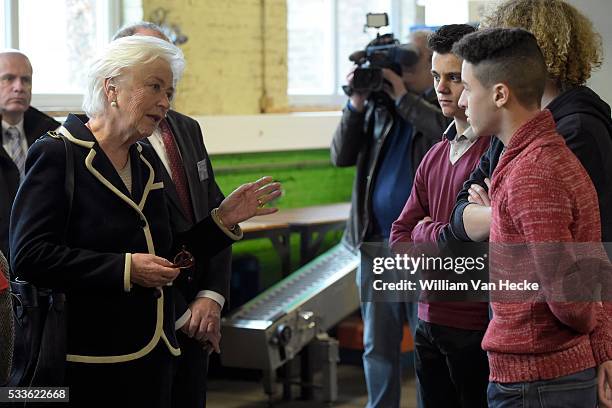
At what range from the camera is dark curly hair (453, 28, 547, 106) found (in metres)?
2.22

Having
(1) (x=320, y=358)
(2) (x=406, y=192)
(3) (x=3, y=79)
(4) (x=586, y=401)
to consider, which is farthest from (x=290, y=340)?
(4) (x=586, y=401)

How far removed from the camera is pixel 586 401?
2.15 metres

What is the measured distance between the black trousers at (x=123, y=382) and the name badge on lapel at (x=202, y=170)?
2.35 feet

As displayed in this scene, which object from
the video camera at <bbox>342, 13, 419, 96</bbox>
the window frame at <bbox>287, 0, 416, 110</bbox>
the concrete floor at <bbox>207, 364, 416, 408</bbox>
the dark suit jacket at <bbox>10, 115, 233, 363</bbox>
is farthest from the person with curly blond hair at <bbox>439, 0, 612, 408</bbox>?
the window frame at <bbox>287, 0, 416, 110</bbox>

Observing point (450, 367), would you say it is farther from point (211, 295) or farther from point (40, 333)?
point (40, 333)

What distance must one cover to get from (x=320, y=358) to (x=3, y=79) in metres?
2.34

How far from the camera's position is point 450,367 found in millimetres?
2684

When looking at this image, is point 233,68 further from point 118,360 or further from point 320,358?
point 118,360

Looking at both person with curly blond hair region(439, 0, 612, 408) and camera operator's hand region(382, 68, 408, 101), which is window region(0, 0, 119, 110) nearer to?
camera operator's hand region(382, 68, 408, 101)

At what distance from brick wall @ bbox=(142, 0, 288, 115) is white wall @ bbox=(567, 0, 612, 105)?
3310 mm

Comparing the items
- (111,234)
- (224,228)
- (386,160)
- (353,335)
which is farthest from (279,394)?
(111,234)

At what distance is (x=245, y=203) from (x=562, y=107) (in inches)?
36.1

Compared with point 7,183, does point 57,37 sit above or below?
above

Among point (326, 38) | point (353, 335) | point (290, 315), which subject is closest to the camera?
point (290, 315)
